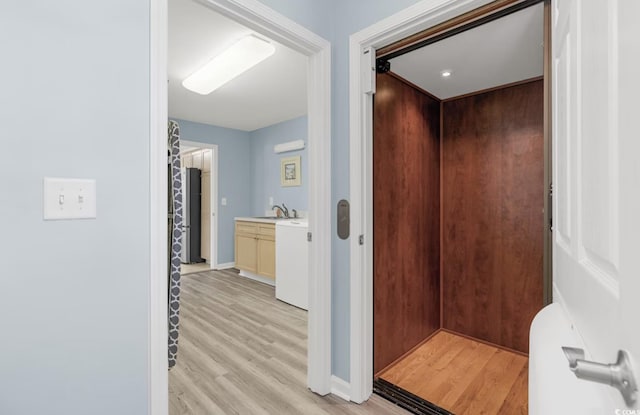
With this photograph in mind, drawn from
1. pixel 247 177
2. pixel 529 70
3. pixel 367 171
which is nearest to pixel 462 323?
pixel 367 171

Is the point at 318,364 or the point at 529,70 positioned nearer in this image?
the point at 318,364

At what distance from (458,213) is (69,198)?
2578 millimetres

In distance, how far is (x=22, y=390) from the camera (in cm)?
85

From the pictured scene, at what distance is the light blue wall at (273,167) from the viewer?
4590 millimetres

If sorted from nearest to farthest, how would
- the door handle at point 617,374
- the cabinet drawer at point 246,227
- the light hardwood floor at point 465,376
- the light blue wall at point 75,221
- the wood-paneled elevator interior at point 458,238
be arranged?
the door handle at point 617,374
the light blue wall at point 75,221
the light hardwood floor at point 465,376
the wood-paneled elevator interior at point 458,238
the cabinet drawer at point 246,227

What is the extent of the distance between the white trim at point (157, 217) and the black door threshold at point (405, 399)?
1199 mm

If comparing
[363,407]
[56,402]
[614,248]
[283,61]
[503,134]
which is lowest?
[363,407]

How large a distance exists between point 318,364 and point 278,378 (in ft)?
1.17

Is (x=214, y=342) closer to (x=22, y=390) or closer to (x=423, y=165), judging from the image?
(x=22, y=390)

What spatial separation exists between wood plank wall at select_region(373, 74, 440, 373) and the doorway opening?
0.01 m

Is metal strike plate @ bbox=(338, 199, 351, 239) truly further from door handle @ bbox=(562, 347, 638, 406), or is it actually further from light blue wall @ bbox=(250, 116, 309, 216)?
light blue wall @ bbox=(250, 116, 309, 216)

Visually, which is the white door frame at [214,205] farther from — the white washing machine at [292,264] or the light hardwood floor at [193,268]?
the white washing machine at [292,264]

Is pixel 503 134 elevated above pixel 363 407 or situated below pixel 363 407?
above

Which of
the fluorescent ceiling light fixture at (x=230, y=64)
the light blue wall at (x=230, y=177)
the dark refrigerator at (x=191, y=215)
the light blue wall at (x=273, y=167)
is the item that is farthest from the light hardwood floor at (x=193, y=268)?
the fluorescent ceiling light fixture at (x=230, y=64)
